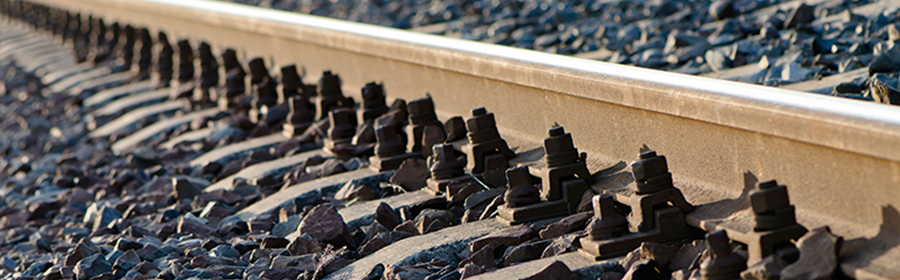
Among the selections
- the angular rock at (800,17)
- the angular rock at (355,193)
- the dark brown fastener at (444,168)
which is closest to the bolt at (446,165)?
the dark brown fastener at (444,168)

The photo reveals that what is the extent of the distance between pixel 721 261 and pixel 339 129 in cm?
266

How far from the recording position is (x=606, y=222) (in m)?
2.65

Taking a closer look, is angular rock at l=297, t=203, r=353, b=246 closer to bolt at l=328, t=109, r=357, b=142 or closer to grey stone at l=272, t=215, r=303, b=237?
grey stone at l=272, t=215, r=303, b=237

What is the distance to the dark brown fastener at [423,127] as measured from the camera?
13.2 feet

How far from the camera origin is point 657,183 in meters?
2.62

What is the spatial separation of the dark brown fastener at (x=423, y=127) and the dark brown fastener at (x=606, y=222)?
1422mm

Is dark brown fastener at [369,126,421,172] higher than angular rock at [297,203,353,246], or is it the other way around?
dark brown fastener at [369,126,421,172]

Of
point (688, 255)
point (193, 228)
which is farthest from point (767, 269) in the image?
point (193, 228)

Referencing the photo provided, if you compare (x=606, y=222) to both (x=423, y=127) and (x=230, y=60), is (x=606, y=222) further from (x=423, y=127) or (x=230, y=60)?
(x=230, y=60)

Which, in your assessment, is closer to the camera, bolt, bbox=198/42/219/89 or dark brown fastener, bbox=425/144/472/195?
dark brown fastener, bbox=425/144/472/195

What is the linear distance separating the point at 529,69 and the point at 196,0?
19.4 feet

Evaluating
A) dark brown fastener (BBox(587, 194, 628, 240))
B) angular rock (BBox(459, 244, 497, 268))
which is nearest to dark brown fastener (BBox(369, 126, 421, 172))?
angular rock (BBox(459, 244, 497, 268))

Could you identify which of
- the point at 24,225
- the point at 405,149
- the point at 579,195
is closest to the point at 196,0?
the point at 24,225

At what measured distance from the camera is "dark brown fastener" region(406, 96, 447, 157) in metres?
4.02
